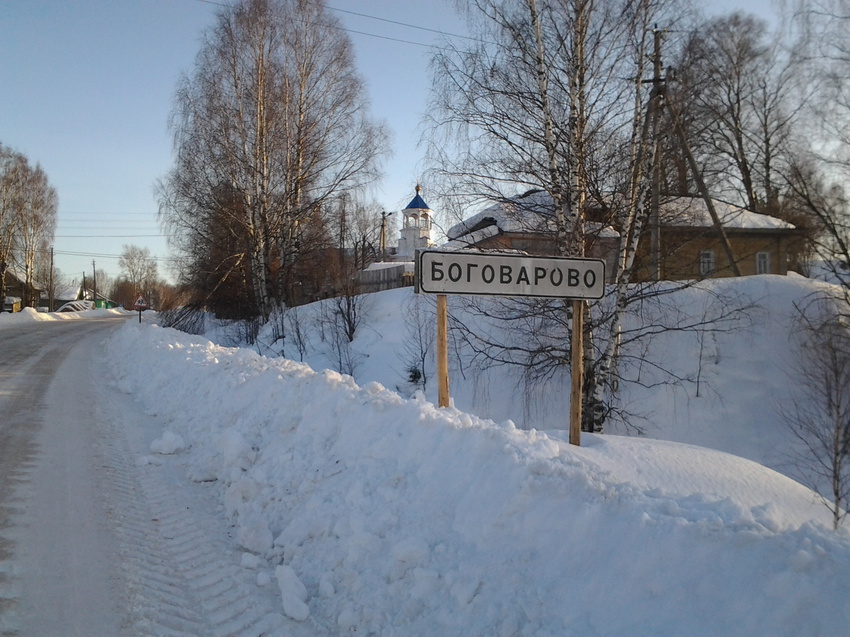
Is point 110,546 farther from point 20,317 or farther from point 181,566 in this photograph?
point 20,317

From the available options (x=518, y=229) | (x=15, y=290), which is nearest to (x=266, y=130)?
(x=518, y=229)

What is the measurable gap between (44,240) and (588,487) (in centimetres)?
5142

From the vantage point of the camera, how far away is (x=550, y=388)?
1202cm

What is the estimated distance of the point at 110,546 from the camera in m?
4.29

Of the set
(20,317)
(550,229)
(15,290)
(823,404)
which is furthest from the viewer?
(15,290)

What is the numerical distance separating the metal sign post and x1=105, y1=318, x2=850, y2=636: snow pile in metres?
0.64

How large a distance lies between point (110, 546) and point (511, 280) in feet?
12.8

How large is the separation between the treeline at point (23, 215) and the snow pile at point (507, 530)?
4330 centimetres

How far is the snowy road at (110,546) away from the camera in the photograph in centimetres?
340

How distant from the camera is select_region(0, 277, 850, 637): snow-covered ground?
9.07ft

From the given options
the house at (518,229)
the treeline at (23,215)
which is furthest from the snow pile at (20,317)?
the house at (518,229)

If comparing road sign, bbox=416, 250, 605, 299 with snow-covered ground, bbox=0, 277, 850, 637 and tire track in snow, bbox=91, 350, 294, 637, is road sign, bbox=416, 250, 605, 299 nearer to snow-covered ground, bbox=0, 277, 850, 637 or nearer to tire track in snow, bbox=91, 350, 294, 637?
snow-covered ground, bbox=0, 277, 850, 637

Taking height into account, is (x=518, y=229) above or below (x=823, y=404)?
above

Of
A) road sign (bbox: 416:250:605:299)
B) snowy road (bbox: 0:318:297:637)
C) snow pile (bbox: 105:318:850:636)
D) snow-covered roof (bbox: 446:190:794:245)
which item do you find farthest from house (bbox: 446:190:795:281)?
snowy road (bbox: 0:318:297:637)
